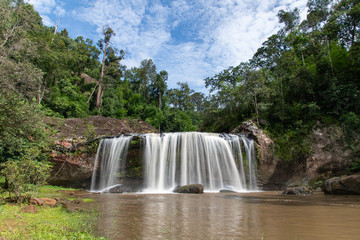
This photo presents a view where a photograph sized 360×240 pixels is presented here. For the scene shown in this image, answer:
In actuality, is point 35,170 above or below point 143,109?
below

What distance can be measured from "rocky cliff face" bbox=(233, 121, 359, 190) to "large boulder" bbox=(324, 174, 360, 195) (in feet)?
14.1

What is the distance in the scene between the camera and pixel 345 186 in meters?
9.85

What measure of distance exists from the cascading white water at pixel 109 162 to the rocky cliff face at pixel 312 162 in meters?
10.9

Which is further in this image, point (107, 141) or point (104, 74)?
point (104, 74)

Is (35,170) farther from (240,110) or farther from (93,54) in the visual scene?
(93,54)

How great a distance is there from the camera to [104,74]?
3241cm

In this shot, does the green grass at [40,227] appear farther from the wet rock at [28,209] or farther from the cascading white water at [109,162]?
the cascading white water at [109,162]

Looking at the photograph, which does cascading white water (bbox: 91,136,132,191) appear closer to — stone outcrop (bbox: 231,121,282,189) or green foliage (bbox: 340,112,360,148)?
stone outcrop (bbox: 231,121,282,189)

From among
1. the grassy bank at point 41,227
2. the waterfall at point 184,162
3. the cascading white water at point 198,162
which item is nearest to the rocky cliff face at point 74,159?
the waterfall at point 184,162

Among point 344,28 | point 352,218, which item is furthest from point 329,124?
point 352,218

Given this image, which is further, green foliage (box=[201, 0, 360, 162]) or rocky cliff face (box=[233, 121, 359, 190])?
green foliage (box=[201, 0, 360, 162])

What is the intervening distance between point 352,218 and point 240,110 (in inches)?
757

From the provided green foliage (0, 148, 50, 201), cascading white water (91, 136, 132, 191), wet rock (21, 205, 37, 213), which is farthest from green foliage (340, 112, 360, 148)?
green foliage (0, 148, 50, 201)

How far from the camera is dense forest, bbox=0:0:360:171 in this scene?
10898mm
